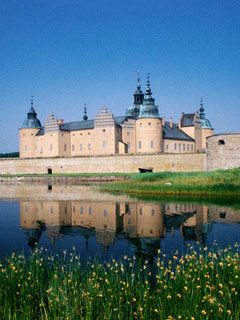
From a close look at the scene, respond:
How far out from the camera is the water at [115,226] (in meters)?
11.0

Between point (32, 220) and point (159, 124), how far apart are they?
34.0 m

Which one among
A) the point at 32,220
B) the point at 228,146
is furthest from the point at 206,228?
the point at 228,146

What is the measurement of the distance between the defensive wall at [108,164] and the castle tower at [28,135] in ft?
18.7

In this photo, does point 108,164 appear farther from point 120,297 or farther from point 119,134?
point 120,297

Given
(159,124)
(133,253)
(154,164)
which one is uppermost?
(159,124)

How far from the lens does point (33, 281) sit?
643 centimetres

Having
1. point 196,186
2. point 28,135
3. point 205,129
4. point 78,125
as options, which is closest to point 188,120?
point 205,129

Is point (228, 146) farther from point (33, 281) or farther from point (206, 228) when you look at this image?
point (33, 281)

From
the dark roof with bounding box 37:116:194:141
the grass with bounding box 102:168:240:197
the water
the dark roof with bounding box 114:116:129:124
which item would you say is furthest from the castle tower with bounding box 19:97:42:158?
the water

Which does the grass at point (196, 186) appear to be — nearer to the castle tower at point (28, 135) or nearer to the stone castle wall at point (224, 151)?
the stone castle wall at point (224, 151)

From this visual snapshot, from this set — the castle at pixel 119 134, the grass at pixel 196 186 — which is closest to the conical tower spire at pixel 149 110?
the castle at pixel 119 134

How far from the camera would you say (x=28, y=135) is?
196ft

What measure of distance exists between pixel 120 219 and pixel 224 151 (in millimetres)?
22795

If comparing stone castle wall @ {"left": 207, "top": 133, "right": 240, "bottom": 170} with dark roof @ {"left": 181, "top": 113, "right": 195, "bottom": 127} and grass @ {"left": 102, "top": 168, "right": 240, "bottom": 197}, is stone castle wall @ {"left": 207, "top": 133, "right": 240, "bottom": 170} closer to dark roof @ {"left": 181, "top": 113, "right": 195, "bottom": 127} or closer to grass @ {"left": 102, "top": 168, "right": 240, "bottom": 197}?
grass @ {"left": 102, "top": 168, "right": 240, "bottom": 197}
